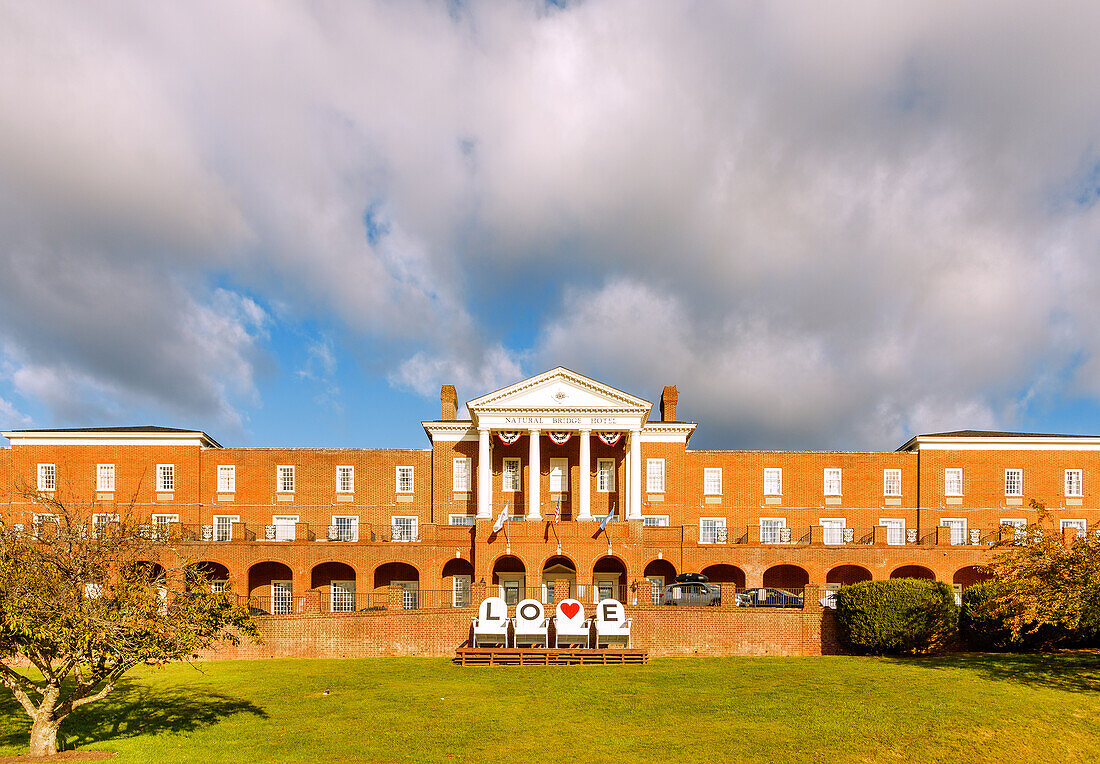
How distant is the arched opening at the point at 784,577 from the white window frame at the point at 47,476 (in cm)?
4019

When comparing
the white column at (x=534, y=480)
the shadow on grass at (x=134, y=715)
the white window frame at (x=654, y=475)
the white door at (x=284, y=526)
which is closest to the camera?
the shadow on grass at (x=134, y=715)

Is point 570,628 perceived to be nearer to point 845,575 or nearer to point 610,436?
point 610,436

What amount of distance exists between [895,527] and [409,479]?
2805 cm

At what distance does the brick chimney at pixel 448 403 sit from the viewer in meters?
48.9

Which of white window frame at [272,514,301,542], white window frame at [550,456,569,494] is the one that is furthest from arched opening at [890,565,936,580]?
white window frame at [272,514,301,542]

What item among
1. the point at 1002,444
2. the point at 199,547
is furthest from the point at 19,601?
the point at 1002,444

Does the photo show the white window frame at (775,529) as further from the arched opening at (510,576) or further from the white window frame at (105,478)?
the white window frame at (105,478)

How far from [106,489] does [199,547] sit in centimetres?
971

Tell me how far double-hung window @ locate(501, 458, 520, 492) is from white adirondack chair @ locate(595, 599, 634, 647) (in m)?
16.4

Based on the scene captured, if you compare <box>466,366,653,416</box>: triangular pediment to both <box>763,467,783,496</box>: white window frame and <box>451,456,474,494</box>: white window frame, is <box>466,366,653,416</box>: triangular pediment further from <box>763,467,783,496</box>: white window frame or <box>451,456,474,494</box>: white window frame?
<box>763,467,783,496</box>: white window frame

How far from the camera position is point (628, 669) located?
2723cm

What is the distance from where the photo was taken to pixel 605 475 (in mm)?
45906

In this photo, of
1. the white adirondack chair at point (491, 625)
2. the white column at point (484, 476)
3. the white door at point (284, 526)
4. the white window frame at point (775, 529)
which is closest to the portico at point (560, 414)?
the white column at point (484, 476)

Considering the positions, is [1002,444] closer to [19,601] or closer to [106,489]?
[19,601]
